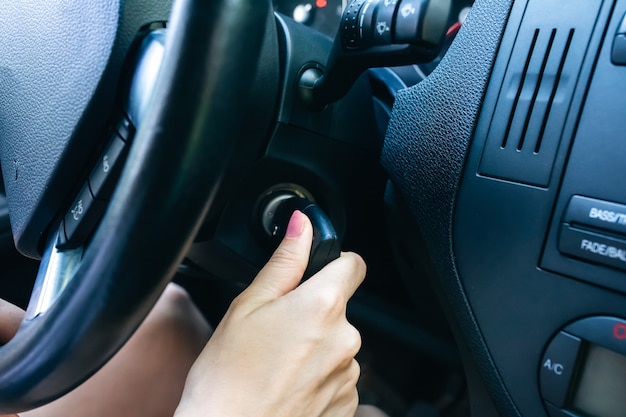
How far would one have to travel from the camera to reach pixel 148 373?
0.79 metres

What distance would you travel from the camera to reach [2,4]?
633 millimetres

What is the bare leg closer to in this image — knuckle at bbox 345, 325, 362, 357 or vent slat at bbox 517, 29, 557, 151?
knuckle at bbox 345, 325, 362, 357

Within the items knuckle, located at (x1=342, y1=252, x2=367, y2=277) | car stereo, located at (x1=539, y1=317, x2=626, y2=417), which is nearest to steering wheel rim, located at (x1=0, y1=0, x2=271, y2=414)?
knuckle, located at (x1=342, y1=252, x2=367, y2=277)

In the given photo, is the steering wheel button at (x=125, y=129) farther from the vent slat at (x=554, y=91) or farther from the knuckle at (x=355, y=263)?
the vent slat at (x=554, y=91)

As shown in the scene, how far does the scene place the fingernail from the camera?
0.51 meters

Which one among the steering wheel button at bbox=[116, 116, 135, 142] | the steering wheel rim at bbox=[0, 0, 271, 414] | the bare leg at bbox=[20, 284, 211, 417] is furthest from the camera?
the bare leg at bbox=[20, 284, 211, 417]

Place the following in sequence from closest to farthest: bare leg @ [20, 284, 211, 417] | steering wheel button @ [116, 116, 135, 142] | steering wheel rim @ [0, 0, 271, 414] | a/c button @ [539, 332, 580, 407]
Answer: steering wheel rim @ [0, 0, 271, 414], steering wheel button @ [116, 116, 135, 142], a/c button @ [539, 332, 580, 407], bare leg @ [20, 284, 211, 417]

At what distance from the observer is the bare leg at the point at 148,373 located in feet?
2.40

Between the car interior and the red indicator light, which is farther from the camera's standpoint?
the red indicator light

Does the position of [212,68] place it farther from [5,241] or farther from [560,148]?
Result: [5,241]

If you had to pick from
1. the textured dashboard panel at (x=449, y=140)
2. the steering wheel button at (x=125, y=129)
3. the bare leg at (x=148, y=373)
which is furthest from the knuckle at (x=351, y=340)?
the bare leg at (x=148, y=373)

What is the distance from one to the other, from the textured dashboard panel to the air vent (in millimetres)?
24

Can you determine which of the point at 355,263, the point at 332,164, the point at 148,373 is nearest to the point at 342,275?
the point at 355,263

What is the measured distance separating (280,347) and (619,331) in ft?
0.91
